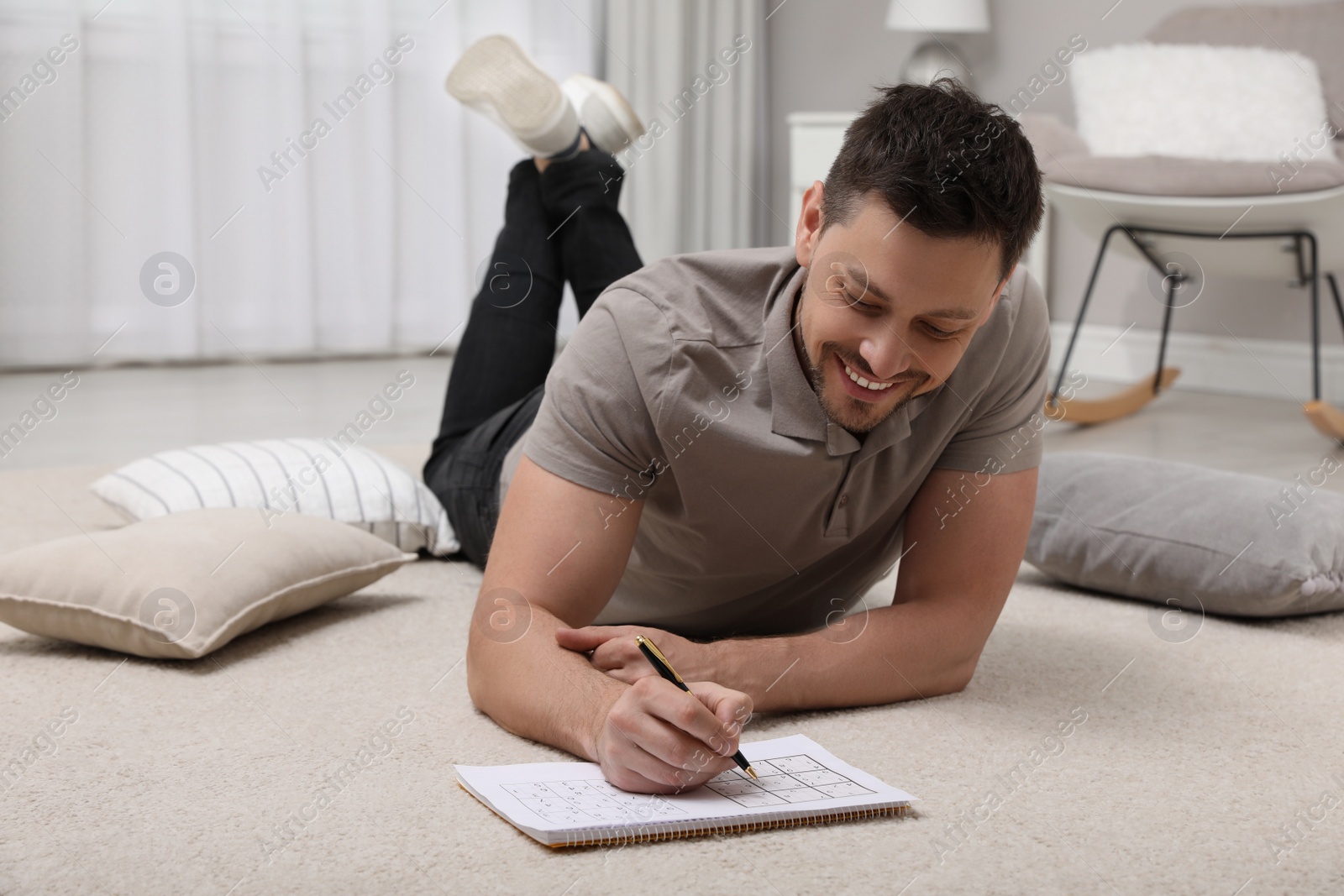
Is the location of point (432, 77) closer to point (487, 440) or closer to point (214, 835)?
point (487, 440)

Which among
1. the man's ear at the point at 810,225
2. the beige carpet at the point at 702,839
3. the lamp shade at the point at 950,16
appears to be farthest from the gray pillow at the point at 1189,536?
the lamp shade at the point at 950,16

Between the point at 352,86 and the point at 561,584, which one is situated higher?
the point at 352,86

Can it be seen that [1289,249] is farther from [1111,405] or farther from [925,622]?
[925,622]

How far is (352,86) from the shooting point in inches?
148

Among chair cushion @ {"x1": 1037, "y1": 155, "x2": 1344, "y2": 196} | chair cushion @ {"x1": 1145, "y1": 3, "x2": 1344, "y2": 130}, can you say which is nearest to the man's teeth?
chair cushion @ {"x1": 1037, "y1": 155, "x2": 1344, "y2": 196}

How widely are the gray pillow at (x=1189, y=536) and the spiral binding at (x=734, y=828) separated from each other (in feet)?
2.41

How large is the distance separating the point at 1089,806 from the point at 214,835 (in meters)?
0.65

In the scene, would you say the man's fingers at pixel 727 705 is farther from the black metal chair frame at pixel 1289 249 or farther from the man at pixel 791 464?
the black metal chair frame at pixel 1289 249

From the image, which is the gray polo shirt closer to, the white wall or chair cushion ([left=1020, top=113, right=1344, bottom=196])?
chair cushion ([left=1020, top=113, right=1344, bottom=196])

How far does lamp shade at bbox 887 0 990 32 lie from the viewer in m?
3.67

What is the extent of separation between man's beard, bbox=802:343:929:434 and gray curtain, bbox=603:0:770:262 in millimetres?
3254

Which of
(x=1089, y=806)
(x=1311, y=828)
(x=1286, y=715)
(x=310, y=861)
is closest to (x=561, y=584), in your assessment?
(x=310, y=861)

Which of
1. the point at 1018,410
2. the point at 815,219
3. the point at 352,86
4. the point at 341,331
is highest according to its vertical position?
the point at 352,86

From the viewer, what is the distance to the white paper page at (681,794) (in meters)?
0.90
